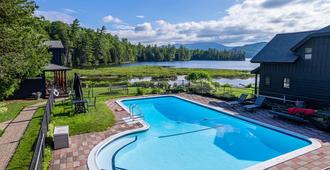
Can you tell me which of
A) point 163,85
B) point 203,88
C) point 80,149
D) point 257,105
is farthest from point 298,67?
point 80,149

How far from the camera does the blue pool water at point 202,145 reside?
6.75 metres

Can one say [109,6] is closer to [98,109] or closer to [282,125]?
[98,109]

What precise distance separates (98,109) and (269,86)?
10.7 meters

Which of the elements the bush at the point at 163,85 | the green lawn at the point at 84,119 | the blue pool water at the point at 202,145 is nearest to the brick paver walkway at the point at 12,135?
the green lawn at the point at 84,119

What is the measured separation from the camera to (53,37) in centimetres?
5403

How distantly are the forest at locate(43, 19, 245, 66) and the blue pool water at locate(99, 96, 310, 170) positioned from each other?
16180mm

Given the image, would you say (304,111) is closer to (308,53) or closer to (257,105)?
(257,105)

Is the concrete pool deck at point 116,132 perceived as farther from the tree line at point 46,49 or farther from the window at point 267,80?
the window at point 267,80

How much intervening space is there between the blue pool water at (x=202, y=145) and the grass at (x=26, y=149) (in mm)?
1914

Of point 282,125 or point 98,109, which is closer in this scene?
point 282,125

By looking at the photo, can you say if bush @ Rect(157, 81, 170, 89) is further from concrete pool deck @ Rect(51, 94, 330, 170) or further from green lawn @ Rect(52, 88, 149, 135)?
concrete pool deck @ Rect(51, 94, 330, 170)

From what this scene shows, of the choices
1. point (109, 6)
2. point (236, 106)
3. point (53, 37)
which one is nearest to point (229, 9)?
point (236, 106)

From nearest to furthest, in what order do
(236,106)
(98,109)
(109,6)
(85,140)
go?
(85,140)
(98,109)
(236,106)
(109,6)

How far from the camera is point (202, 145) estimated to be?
805cm
